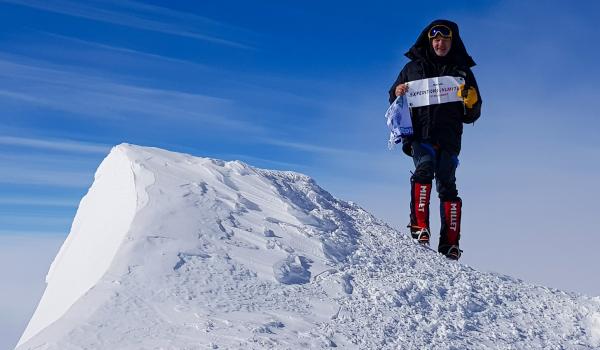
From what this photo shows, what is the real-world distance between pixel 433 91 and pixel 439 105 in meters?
0.17

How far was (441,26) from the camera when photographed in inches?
261

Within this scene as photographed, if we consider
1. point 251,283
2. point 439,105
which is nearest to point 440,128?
point 439,105

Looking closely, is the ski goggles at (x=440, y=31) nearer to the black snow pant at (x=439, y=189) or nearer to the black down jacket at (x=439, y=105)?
the black down jacket at (x=439, y=105)

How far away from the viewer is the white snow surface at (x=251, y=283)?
12.1 feet

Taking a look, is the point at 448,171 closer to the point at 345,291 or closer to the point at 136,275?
the point at 345,291

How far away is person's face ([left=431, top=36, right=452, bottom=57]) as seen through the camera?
6.61 meters

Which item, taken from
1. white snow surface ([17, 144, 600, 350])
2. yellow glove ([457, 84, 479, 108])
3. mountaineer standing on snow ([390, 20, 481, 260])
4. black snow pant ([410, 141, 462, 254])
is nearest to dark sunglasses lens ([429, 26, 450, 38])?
mountaineer standing on snow ([390, 20, 481, 260])

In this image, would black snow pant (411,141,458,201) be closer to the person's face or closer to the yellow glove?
the yellow glove

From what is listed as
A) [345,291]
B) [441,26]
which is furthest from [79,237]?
[441,26]

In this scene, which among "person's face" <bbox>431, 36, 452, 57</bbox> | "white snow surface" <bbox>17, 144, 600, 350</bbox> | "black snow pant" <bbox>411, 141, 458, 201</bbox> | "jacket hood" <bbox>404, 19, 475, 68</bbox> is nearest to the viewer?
"white snow surface" <bbox>17, 144, 600, 350</bbox>

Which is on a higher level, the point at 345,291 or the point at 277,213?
the point at 277,213

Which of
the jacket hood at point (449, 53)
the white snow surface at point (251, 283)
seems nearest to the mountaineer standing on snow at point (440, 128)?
the jacket hood at point (449, 53)

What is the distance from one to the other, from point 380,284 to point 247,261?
99cm

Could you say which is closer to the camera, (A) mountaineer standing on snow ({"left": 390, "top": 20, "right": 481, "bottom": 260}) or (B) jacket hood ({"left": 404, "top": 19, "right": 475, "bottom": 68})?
(A) mountaineer standing on snow ({"left": 390, "top": 20, "right": 481, "bottom": 260})
